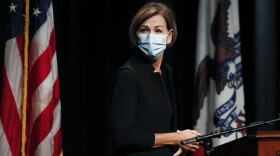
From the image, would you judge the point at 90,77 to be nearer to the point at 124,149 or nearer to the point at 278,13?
the point at 278,13

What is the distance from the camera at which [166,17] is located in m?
2.50

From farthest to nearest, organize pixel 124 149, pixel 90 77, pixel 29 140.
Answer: pixel 90 77 < pixel 29 140 < pixel 124 149

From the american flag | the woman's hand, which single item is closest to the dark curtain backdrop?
the american flag

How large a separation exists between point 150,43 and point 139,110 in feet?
1.07

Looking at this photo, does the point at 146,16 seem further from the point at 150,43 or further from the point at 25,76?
the point at 25,76

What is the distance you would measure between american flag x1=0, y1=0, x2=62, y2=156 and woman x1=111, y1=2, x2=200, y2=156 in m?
1.41

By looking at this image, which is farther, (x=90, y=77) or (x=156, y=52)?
(x=90, y=77)

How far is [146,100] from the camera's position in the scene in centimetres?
232

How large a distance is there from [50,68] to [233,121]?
1.39m

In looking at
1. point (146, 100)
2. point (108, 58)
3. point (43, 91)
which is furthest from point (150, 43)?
point (108, 58)

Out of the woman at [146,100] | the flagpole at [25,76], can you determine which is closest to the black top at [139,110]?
the woman at [146,100]

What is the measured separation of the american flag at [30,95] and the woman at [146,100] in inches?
55.5

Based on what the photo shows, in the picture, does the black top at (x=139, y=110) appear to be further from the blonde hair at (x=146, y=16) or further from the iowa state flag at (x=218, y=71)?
the iowa state flag at (x=218, y=71)

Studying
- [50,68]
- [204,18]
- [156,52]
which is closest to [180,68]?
[204,18]
